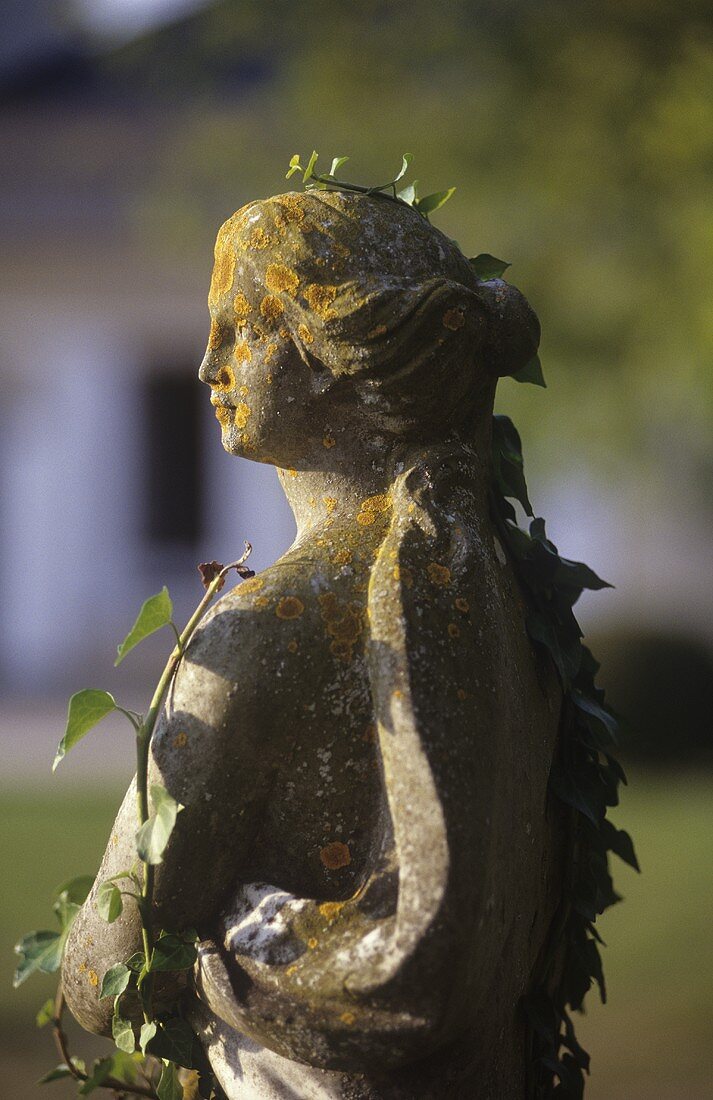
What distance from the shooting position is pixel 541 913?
69.7 inches

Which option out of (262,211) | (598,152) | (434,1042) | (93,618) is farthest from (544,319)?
(93,618)

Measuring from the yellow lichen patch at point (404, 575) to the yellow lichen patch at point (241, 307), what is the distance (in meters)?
0.41

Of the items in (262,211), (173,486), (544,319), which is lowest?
(173,486)

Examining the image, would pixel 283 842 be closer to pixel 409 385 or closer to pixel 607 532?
pixel 409 385

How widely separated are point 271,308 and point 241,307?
53 mm

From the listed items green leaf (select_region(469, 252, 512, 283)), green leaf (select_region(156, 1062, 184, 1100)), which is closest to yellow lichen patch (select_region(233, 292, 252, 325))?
green leaf (select_region(469, 252, 512, 283))

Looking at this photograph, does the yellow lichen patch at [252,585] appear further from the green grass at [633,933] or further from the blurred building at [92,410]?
the blurred building at [92,410]

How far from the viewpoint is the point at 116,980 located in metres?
1.60

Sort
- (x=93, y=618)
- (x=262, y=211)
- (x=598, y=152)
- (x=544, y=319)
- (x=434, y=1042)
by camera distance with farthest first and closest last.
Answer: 1. (x=93, y=618)
2. (x=544, y=319)
3. (x=598, y=152)
4. (x=262, y=211)
5. (x=434, y=1042)

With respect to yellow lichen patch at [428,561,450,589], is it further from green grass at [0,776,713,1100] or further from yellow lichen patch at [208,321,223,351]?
green grass at [0,776,713,1100]

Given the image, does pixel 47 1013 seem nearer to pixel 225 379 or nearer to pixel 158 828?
pixel 158 828

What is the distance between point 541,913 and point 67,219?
10.2 m

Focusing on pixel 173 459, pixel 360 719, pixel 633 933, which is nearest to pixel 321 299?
pixel 360 719

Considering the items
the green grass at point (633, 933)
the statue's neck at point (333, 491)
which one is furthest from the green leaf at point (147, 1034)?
the green grass at point (633, 933)
